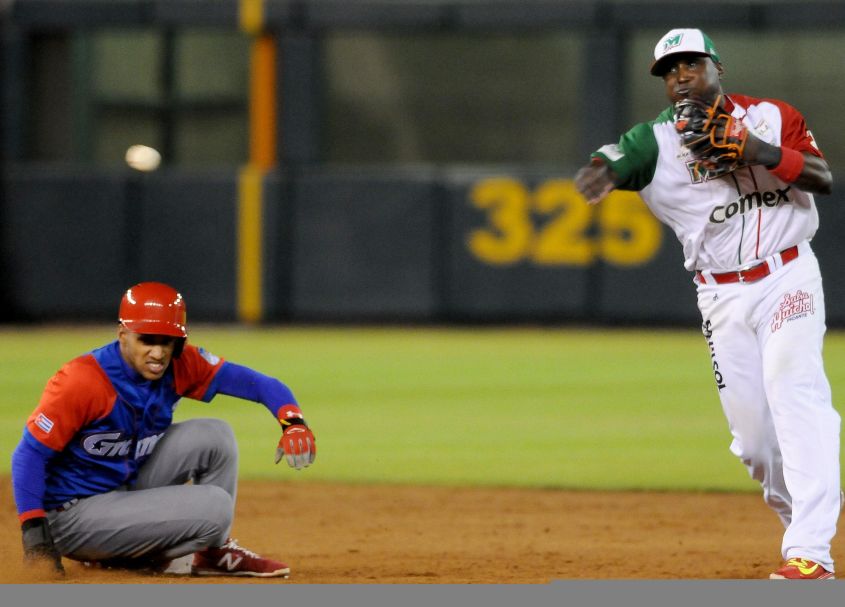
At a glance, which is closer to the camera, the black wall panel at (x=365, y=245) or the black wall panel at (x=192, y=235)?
the black wall panel at (x=365, y=245)

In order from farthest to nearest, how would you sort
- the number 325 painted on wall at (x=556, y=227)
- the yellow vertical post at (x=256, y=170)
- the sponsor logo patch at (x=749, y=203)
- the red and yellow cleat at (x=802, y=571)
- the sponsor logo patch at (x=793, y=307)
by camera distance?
the yellow vertical post at (x=256, y=170)
the number 325 painted on wall at (x=556, y=227)
the sponsor logo patch at (x=749, y=203)
the sponsor logo patch at (x=793, y=307)
the red and yellow cleat at (x=802, y=571)

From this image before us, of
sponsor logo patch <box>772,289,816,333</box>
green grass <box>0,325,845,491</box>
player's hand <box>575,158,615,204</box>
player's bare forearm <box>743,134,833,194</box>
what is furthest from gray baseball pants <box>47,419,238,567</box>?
green grass <box>0,325,845,491</box>

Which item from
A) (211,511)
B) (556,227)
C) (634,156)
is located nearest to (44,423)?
(211,511)

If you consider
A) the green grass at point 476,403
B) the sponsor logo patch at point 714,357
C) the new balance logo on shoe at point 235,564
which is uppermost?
the sponsor logo patch at point 714,357

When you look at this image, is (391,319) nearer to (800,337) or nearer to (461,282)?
(461,282)

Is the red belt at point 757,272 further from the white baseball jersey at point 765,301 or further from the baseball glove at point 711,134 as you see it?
the baseball glove at point 711,134

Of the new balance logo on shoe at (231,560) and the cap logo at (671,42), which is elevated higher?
the cap logo at (671,42)

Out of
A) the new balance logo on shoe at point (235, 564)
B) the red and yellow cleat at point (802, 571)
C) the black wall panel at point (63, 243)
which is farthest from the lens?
the black wall panel at point (63, 243)

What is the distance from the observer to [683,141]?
15.2 ft

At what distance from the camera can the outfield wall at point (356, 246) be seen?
46.2 ft

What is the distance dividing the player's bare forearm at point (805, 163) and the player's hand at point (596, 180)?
466 mm

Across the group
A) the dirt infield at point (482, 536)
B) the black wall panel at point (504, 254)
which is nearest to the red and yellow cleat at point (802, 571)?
the dirt infield at point (482, 536)

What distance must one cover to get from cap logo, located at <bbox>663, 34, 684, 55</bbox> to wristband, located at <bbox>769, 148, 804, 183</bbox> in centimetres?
49

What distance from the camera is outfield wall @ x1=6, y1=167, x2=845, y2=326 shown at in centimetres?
1409
